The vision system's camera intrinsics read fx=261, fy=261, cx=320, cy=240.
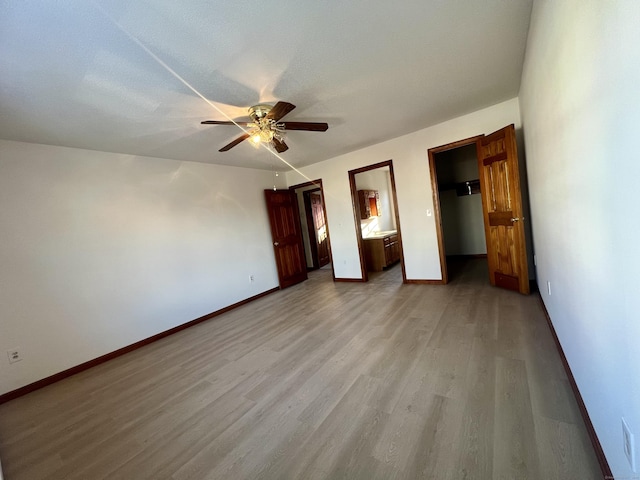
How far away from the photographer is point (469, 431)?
1.41 m

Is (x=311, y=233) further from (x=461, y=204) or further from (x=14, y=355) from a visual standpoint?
(x=14, y=355)

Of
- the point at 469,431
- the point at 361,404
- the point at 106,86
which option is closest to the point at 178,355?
the point at 361,404

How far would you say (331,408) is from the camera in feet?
5.72

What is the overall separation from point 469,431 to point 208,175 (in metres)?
4.44

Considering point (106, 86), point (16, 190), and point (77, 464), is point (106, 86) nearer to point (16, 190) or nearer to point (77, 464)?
point (16, 190)

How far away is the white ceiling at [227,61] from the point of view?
57.1 inches

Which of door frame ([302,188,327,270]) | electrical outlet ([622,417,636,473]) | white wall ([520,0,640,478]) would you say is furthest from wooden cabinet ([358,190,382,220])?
electrical outlet ([622,417,636,473])

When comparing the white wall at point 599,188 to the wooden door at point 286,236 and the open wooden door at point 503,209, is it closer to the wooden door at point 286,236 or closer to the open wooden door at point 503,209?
the open wooden door at point 503,209

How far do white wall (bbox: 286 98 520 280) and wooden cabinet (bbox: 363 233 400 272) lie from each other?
33.5 inches

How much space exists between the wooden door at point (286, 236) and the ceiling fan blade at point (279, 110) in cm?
293

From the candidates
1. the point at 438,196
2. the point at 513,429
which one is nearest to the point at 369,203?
the point at 438,196

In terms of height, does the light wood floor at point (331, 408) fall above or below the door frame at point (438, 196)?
below

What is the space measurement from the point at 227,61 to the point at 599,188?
2.17 meters

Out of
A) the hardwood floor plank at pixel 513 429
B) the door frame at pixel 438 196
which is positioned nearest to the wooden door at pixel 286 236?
the door frame at pixel 438 196
